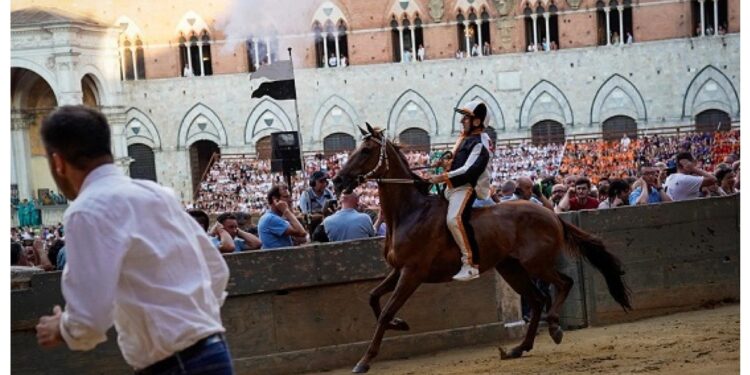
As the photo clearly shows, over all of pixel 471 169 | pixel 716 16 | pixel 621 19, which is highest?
pixel 621 19

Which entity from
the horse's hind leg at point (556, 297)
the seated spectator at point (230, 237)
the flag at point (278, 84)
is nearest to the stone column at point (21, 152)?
the flag at point (278, 84)

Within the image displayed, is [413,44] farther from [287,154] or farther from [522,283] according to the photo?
[522,283]

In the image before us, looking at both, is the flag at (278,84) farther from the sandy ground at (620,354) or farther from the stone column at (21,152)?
the stone column at (21,152)

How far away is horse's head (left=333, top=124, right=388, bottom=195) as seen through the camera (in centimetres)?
1044

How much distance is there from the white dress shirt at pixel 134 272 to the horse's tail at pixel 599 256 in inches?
296

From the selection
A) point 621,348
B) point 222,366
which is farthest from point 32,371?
point 222,366

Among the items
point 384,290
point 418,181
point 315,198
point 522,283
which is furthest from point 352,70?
point 384,290

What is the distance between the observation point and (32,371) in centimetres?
952

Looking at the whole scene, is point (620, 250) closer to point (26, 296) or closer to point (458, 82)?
point (26, 296)

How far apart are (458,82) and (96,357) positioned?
31.2 metres

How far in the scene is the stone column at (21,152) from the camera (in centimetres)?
4116

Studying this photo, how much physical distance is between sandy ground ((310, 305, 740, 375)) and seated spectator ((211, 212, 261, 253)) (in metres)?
1.53

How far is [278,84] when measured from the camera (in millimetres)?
20562

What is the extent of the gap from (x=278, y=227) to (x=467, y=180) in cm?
197
